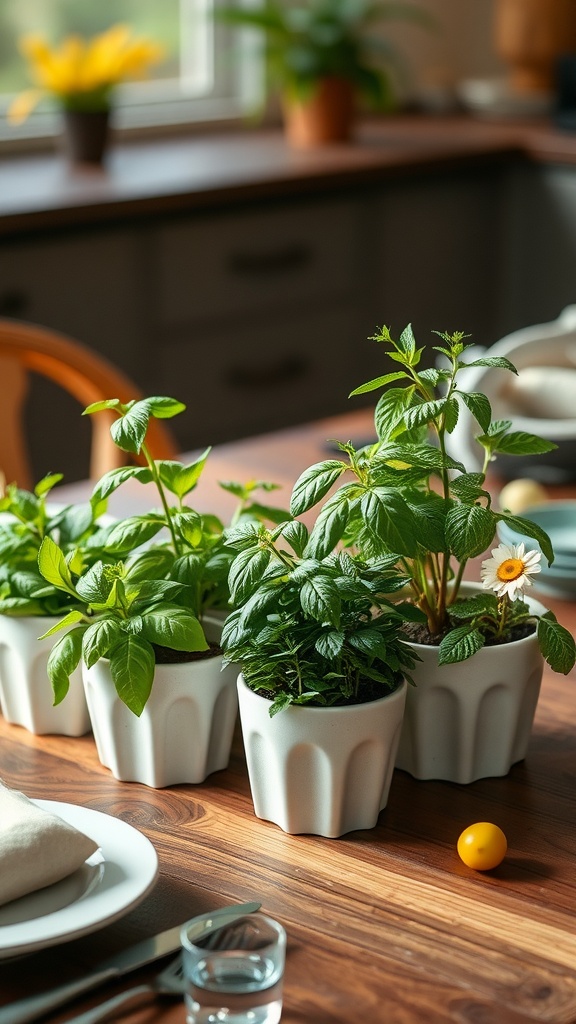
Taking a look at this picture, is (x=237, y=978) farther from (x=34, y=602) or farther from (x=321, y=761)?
(x=34, y=602)

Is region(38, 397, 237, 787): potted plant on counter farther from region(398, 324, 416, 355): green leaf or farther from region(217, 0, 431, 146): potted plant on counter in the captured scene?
region(217, 0, 431, 146): potted plant on counter

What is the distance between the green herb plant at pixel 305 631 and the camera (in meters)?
0.75

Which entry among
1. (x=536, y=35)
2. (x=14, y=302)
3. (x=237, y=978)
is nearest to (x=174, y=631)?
(x=237, y=978)

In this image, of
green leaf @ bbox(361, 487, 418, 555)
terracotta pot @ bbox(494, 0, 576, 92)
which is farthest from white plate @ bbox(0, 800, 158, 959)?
terracotta pot @ bbox(494, 0, 576, 92)

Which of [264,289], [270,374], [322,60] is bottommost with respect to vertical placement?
[270,374]

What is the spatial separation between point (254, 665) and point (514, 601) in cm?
19

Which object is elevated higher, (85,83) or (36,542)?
(85,83)

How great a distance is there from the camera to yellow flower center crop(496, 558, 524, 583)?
798mm

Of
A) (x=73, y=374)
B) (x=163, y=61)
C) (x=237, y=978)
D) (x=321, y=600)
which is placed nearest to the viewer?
(x=237, y=978)

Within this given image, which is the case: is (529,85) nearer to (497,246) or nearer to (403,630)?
(497,246)

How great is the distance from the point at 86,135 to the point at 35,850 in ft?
8.06

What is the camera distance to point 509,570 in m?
0.80

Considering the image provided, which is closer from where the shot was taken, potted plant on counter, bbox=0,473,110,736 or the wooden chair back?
potted plant on counter, bbox=0,473,110,736

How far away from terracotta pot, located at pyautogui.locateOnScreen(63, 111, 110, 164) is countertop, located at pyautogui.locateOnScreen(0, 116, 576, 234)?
0.03 metres
